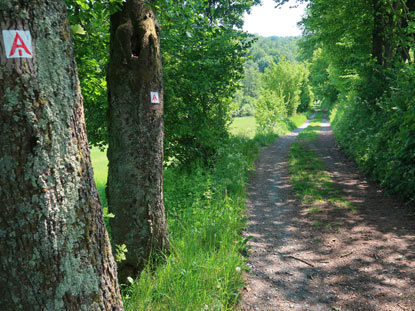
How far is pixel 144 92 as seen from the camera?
3596 mm

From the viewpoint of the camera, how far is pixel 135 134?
3615 millimetres

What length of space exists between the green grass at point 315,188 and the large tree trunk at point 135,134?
11.5 ft

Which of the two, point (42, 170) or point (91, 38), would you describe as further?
point (91, 38)

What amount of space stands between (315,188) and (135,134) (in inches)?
225

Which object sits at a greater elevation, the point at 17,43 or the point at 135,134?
the point at 17,43

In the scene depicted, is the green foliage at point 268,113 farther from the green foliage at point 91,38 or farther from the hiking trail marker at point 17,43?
the hiking trail marker at point 17,43

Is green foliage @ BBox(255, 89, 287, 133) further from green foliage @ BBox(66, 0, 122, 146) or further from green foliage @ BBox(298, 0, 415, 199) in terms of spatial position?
green foliage @ BBox(66, 0, 122, 146)

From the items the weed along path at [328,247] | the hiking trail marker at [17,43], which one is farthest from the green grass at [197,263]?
the hiking trail marker at [17,43]

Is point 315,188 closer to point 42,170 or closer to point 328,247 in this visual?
point 328,247

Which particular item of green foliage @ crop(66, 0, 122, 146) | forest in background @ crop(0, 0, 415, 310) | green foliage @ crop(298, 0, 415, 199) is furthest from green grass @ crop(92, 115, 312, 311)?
green foliage @ crop(298, 0, 415, 199)

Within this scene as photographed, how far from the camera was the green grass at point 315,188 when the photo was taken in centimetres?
648

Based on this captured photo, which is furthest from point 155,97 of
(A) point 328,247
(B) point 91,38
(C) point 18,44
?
(A) point 328,247

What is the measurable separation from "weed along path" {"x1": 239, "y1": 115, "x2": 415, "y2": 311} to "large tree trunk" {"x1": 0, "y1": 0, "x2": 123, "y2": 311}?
2.29 m

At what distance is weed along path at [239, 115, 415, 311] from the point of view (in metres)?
3.62
